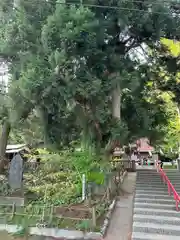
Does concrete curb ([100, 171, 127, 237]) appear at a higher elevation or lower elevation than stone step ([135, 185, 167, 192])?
lower

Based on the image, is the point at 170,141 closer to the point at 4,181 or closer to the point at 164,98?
the point at 164,98

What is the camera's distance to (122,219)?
767 cm

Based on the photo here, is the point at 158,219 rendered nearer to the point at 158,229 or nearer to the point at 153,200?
the point at 158,229

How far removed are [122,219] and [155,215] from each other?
1.09 metres

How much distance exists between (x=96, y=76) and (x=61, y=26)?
1.90 m

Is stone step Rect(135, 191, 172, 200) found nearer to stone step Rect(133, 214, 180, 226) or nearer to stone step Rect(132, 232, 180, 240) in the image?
stone step Rect(133, 214, 180, 226)

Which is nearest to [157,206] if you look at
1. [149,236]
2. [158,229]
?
[158,229]

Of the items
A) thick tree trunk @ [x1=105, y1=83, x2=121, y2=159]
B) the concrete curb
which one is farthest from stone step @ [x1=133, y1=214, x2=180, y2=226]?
thick tree trunk @ [x1=105, y1=83, x2=121, y2=159]

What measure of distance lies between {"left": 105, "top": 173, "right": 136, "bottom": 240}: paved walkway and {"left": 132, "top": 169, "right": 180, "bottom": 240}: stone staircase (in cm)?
39

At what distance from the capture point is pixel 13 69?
8453 millimetres

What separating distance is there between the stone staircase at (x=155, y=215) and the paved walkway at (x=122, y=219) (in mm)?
385

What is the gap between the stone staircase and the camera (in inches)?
240

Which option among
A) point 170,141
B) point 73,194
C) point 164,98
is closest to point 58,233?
point 73,194

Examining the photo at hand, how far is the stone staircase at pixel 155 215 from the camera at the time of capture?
20.0ft
